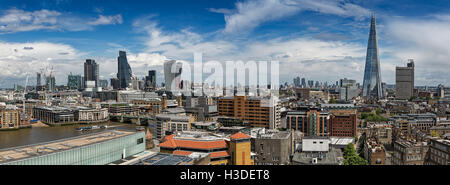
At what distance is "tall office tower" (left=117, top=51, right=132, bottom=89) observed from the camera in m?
38.8

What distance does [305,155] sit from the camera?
7.07m

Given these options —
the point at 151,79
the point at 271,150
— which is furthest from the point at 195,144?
the point at 151,79

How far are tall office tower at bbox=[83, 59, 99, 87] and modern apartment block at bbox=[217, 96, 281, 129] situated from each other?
35.5 m

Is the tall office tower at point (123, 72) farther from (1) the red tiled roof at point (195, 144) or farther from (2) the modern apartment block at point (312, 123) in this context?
(1) the red tiled roof at point (195, 144)

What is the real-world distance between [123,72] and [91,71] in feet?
24.3

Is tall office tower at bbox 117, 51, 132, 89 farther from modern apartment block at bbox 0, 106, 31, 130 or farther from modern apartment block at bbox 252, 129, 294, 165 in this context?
modern apartment block at bbox 252, 129, 294, 165

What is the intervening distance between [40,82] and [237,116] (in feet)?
128

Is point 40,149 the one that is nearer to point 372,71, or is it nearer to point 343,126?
point 343,126

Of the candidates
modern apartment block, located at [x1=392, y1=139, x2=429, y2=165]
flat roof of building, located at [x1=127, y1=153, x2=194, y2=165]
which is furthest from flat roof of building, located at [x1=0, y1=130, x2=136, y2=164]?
modern apartment block, located at [x1=392, y1=139, x2=429, y2=165]

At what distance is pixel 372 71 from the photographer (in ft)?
98.8

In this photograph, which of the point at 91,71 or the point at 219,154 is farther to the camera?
the point at 91,71

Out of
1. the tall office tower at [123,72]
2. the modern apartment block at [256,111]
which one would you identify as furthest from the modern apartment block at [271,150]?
the tall office tower at [123,72]
